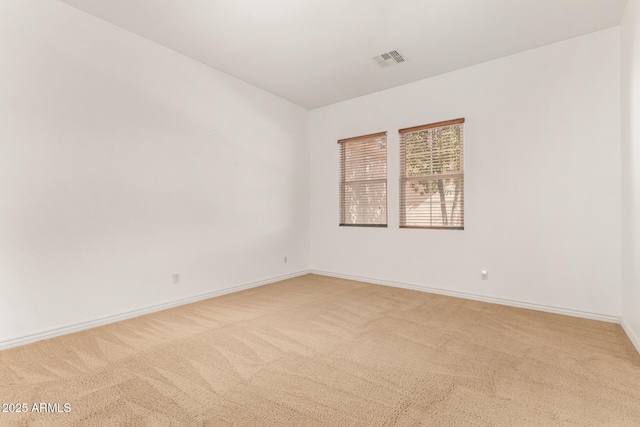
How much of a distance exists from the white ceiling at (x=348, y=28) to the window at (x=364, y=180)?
1192 mm

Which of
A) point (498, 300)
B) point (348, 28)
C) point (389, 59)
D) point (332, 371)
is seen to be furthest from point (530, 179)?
point (332, 371)

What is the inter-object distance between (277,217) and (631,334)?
13.9 feet

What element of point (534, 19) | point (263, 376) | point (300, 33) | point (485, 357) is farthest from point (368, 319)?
point (534, 19)

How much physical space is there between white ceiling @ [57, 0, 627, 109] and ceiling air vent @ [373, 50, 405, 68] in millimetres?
82

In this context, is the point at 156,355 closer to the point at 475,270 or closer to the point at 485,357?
the point at 485,357

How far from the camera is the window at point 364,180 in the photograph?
488 cm

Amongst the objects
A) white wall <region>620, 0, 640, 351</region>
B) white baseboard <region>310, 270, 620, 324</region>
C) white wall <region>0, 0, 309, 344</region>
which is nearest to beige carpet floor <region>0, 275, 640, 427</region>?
white baseboard <region>310, 270, 620, 324</region>

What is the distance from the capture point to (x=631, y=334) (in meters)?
2.64

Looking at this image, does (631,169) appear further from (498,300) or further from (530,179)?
(498,300)

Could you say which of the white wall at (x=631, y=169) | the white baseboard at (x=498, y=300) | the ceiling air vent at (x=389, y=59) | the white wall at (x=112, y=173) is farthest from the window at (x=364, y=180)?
the white wall at (x=631, y=169)

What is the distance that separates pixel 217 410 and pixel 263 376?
0.40m

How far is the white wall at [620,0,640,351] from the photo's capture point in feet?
8.23

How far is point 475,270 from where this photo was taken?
3.96 m

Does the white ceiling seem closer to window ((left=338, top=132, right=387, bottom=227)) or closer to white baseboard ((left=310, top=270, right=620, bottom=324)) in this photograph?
window ((left=338, top=132, right=387, bottom=227))
